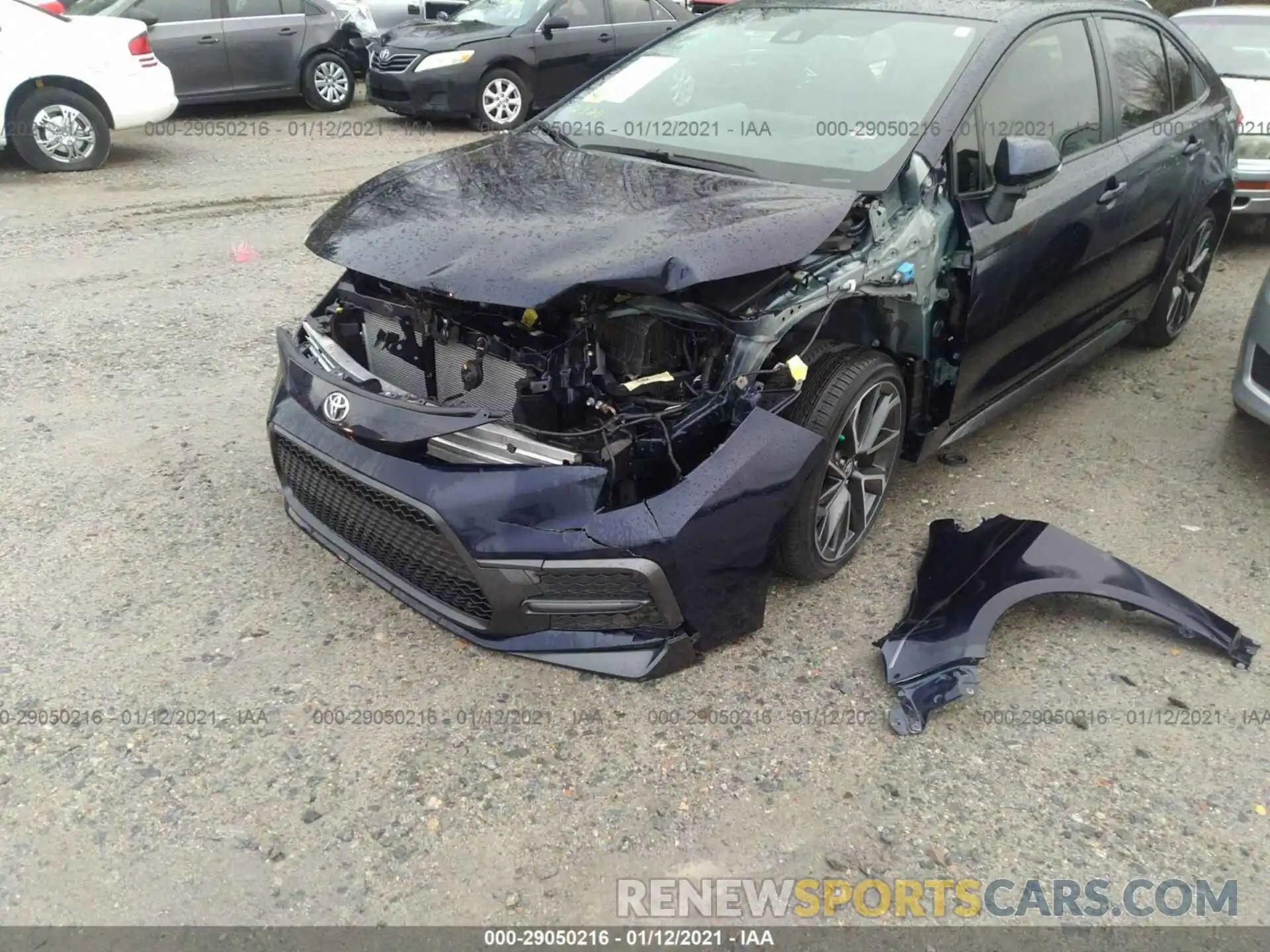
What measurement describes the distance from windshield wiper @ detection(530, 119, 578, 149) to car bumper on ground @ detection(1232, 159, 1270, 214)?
5119 millimetres

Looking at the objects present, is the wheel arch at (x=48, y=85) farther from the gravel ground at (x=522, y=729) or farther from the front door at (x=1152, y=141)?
the front door at (x=1152, y=141)

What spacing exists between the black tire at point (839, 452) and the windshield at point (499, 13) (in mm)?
8298

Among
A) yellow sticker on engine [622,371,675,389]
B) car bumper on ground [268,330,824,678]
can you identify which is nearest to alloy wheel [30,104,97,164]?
car bumper on ground [268,330,824,678]

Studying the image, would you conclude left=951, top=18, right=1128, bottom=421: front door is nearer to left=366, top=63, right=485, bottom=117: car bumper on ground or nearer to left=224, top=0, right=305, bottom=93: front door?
left=366, top=63, right=485, bottom=117: car bumper on ground

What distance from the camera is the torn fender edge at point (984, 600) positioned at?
2719mm

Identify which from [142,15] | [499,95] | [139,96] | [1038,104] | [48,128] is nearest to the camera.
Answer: [1038,104]

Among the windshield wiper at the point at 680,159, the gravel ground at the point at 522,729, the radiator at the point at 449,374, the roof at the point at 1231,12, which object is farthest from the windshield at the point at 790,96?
the roof at the point at 1231,12

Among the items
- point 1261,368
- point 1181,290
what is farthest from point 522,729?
point 1181,290

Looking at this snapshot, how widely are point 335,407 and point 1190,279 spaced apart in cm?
453

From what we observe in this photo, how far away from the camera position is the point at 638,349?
281 cm

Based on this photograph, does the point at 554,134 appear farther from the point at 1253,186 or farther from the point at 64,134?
the point at 64,134

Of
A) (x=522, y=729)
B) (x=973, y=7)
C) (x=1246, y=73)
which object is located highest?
(x=973, y=7)

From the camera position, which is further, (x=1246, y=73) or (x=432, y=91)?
(x=432, y=91)

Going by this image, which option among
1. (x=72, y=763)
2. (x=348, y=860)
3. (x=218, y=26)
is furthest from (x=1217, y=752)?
(x=218, y=26)
